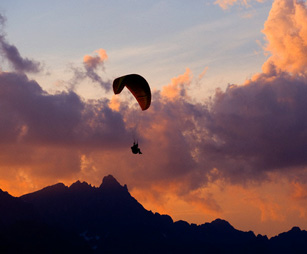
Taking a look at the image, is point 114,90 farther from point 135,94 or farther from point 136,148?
point 136,148

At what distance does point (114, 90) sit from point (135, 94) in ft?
13.9

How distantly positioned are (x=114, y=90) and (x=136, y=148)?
8.55 m

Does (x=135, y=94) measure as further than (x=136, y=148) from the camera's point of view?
Yes

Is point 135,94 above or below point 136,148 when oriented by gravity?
above

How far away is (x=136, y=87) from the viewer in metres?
62.3

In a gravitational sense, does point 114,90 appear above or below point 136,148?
above

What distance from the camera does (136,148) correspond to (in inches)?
2295

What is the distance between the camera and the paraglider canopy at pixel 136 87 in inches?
Result: 2341

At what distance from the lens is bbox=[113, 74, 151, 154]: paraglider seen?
59062mm

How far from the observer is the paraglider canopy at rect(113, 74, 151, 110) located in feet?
195

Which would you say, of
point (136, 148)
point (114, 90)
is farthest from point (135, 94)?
point (136, 148)

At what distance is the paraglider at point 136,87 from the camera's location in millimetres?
59062

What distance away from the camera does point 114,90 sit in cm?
6003
